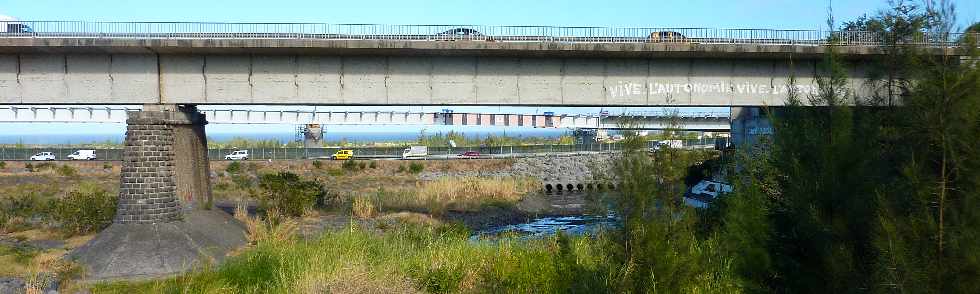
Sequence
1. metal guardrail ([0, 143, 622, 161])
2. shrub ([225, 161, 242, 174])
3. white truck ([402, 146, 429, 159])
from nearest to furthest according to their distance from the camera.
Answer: shrub ([225, 161, 242, 174]) → metal guardrail ([0, 143, 622, 161]) → white truck ([402, 146, 429, 159])

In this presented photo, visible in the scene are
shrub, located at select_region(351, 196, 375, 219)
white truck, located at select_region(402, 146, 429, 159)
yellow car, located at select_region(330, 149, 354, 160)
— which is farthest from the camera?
white truck, located at select_region(402, 146, 429, 159)

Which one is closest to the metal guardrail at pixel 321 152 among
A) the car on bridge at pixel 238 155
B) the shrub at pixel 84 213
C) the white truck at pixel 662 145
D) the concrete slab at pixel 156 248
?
the car on bridge at pixel 238 155

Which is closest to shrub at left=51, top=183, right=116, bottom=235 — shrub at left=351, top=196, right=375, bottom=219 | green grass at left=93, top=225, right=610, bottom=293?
shrub at left=351, top=196, right=375, bottom=219

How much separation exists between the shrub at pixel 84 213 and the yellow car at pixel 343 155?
3243 centimetres

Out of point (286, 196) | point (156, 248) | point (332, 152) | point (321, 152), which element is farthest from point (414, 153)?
point (156, 248)

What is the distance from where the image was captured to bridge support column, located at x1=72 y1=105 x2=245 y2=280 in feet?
64.1

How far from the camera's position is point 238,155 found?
59.0 metres

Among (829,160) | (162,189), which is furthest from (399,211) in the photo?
(829,160)

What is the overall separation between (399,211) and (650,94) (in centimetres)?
1270

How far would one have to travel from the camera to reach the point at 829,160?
27.1ft

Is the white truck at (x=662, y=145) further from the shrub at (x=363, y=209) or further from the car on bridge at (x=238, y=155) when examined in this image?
the car on bridge at (x=238, y=155)

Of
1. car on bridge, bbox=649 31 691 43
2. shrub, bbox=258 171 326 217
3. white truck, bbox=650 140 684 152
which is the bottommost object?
shrub, bbox=258 171 326 217

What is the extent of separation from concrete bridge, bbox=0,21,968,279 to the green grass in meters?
5.22

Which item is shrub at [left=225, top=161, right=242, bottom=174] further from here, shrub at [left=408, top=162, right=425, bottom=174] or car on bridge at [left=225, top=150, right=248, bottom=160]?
shrub at [left=408, top=162, right=425, bottom=174]
